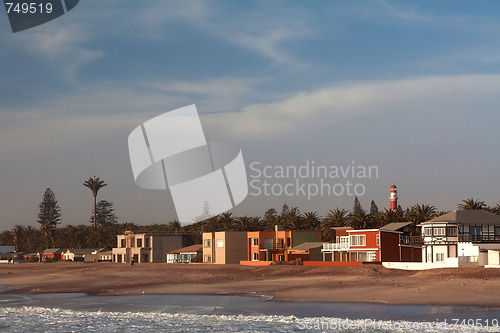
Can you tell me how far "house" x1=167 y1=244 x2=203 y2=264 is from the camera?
346 feet

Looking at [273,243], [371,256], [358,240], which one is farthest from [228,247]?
[371,256]

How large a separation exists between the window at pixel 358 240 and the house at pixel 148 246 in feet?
152

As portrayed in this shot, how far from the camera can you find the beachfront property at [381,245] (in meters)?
75.7

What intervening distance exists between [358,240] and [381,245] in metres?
3.74

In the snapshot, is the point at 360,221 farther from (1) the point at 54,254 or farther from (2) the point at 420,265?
(1) the point at 54,254

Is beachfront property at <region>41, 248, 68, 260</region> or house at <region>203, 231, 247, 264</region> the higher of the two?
house at <region>203, 231, 247, 264</region>

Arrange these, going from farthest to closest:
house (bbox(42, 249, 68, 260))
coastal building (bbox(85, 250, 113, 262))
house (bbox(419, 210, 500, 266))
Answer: house (bbox(42, 249, 68, 260))
coastal building (bbox(85, 250, 113, 262))
house (bbox(419, 210, 500, 266))

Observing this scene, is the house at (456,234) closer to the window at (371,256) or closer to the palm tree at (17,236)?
the window at (371,256)

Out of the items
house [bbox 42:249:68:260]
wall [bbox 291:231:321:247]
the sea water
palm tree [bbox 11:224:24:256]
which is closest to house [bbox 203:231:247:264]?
wall [bbox 291:231:321:247]

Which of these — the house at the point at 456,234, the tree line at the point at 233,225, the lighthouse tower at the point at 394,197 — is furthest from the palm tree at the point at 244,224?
the house at the point at 456,234

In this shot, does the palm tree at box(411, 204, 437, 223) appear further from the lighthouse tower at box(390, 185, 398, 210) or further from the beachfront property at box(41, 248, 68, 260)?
the beachfront property at box(41, 248, 68, 260)

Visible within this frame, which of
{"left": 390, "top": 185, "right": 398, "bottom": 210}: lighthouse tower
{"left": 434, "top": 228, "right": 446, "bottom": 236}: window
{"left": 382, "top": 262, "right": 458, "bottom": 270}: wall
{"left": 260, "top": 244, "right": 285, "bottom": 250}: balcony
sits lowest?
{"left": 382, "top": 262, "right": 458, "bottom": 270}: wall

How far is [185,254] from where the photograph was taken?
10712 cm

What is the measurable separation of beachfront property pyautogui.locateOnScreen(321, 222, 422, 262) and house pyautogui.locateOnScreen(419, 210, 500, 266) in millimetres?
3804
